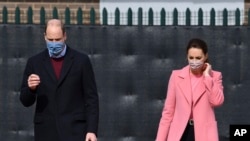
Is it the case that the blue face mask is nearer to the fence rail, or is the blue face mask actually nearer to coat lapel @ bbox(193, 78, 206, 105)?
coat lapel @ bbox(193, 78, 206, 105)

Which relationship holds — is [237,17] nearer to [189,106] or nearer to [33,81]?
[189,106]

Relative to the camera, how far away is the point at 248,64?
10.4 m

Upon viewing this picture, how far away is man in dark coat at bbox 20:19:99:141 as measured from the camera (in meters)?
7.35

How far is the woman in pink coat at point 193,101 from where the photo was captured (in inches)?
301

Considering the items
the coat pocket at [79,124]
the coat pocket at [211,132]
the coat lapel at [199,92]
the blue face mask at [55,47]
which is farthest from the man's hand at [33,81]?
the coat pocket at [211,132]

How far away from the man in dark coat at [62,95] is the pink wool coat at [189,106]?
0.72 m

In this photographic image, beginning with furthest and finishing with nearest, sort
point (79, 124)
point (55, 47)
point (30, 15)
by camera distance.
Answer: point (30, 15) → point (79, 124) → point (55, 47)

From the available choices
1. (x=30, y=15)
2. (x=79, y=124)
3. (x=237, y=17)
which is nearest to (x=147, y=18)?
(x=237, y=17)

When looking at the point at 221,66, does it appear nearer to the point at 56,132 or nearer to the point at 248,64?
the point at 248,64

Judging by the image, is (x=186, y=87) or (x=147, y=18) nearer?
(x=186, y=87)

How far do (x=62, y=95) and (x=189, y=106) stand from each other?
3.57ft

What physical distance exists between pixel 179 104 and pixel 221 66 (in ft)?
9.03

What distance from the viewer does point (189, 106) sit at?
7723 millimetres

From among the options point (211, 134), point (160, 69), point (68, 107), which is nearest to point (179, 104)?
point (211, 134)
